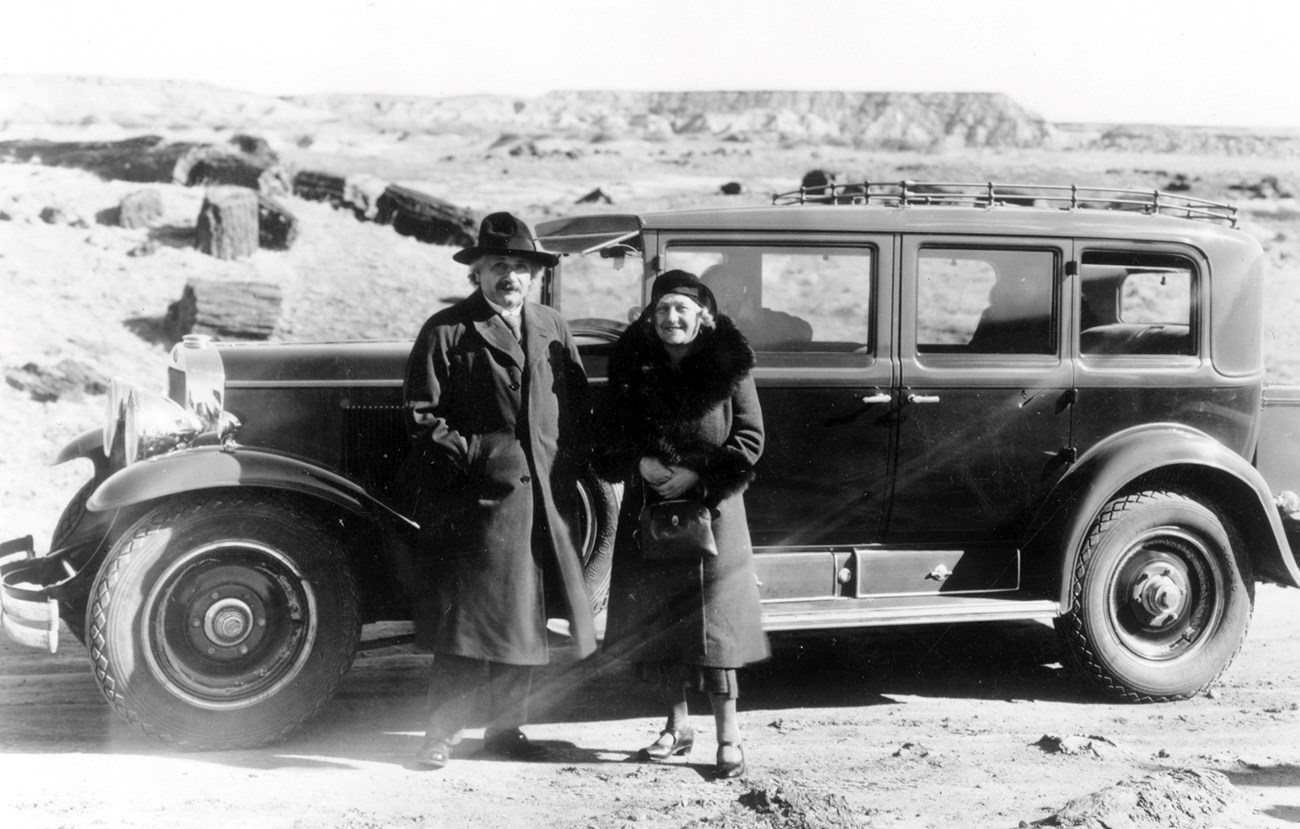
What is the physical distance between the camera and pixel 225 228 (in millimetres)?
13430

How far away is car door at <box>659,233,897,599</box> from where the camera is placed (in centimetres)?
495

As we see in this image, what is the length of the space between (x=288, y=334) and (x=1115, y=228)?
27.8ft

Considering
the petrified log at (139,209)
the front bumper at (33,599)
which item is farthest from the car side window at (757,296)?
the petrified log at (139,209)

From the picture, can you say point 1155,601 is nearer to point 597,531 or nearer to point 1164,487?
point 1164,487

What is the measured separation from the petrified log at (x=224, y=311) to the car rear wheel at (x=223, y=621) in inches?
290

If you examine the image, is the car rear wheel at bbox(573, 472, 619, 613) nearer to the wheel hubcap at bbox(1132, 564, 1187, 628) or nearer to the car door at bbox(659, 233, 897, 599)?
the car door at bbox(659, 233, 897, 599)

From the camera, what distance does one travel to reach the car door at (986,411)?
16.6 ft

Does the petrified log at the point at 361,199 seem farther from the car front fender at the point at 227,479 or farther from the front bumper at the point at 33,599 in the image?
the car front fender at the point at 227,479

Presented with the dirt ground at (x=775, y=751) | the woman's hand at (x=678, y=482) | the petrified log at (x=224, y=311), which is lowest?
the dirt ground at (x=775, y=751)

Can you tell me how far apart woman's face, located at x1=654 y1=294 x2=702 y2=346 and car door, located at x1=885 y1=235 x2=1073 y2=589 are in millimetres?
1256

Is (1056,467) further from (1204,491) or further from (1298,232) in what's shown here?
(1298,232)

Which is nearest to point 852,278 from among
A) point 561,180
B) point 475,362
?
point 561,180

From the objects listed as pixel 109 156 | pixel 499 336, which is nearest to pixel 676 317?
pixel 499 336

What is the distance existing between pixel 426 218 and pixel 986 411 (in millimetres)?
10753
